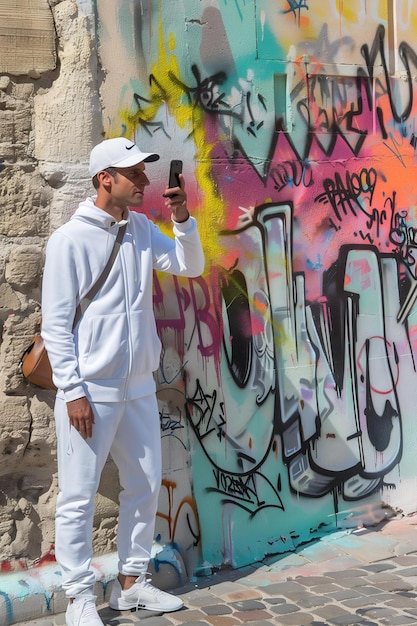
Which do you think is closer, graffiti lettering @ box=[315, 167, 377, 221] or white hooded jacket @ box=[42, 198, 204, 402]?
white hooded jacket @ box=[42, 198, 204, 402]

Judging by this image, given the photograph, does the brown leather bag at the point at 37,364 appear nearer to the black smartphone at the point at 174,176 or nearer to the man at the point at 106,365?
the man at the point at 106,365

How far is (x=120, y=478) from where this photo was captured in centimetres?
459

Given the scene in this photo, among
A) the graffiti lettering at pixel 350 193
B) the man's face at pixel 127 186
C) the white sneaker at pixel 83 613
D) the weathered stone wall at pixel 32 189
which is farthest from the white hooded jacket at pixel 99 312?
the graffiti lettering at pixel 350 193

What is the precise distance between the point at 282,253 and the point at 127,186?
4.46ft

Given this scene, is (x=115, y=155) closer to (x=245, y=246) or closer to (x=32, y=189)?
(x=32, y=189)

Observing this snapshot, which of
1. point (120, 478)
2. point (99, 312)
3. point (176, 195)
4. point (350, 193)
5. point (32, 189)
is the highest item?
point (350, 193)

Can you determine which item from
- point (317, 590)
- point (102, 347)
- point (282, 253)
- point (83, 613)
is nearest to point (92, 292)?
point (102, 347)

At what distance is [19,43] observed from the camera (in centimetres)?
456

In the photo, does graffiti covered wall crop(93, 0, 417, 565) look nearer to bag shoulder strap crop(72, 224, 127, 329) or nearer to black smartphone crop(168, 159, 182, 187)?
black smartphone crop(168, 159, 182, 187)

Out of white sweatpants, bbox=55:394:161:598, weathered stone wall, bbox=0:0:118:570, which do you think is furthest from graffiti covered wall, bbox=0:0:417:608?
white sweatpants, bbox=55:394:161:598

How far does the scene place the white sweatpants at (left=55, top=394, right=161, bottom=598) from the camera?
4.29m

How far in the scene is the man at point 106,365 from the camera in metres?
4.22

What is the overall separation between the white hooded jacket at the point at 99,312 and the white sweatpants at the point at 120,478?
0.41 ft

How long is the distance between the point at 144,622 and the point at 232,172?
237 cm
